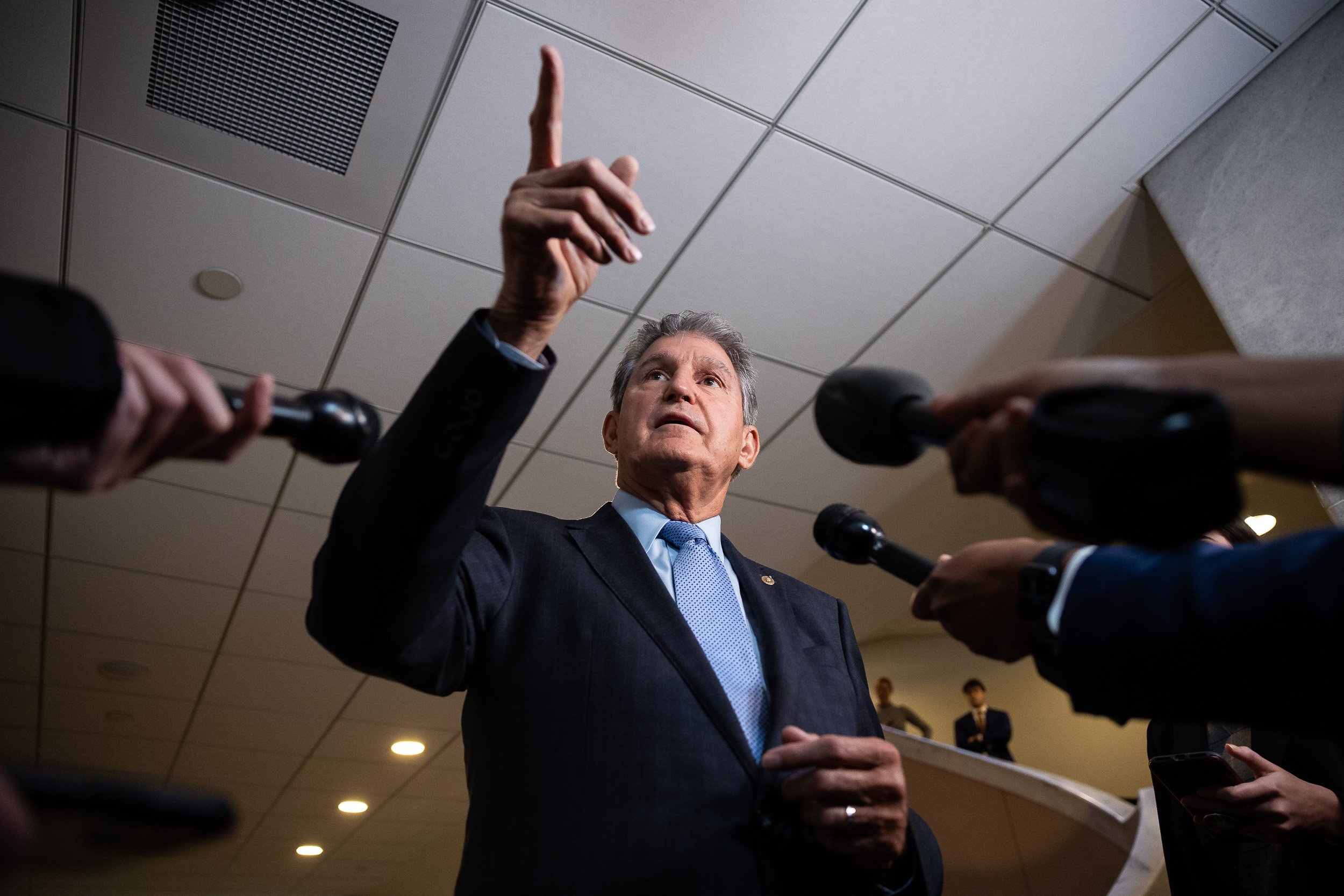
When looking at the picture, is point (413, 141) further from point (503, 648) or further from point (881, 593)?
point (881, 593)

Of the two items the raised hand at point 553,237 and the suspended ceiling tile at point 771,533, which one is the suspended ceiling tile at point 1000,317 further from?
the raised hand at point 553,237

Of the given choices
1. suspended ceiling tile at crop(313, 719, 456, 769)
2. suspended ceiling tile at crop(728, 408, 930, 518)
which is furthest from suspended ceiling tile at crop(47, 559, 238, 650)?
suspended ceiling tile at crop(728, 408, 930, 518)

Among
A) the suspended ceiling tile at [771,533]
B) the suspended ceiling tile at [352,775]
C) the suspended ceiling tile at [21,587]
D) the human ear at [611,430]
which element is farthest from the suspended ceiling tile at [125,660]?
the human ear at [611,430]

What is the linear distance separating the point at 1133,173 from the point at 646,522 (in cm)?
214

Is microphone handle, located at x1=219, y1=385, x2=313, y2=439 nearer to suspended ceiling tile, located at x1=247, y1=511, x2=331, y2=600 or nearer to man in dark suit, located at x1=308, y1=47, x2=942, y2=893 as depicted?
Result: man in dark suit, located at x1=308, y1=47, x2=942, y2=893

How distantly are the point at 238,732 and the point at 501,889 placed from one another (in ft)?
18.4

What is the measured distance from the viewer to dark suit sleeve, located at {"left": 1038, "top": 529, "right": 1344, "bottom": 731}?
0.56 metres

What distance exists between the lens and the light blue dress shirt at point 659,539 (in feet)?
3.92

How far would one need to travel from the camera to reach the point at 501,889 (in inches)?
33.1

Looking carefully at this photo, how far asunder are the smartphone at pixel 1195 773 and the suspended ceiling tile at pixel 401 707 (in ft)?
13.6

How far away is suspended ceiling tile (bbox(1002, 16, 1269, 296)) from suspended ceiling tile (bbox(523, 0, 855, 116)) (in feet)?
2.94

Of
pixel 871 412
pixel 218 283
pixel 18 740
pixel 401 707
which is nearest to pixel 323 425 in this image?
pixel 871 412

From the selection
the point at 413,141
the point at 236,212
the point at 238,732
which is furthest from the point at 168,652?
the point at 413,141

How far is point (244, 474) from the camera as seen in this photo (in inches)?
132
